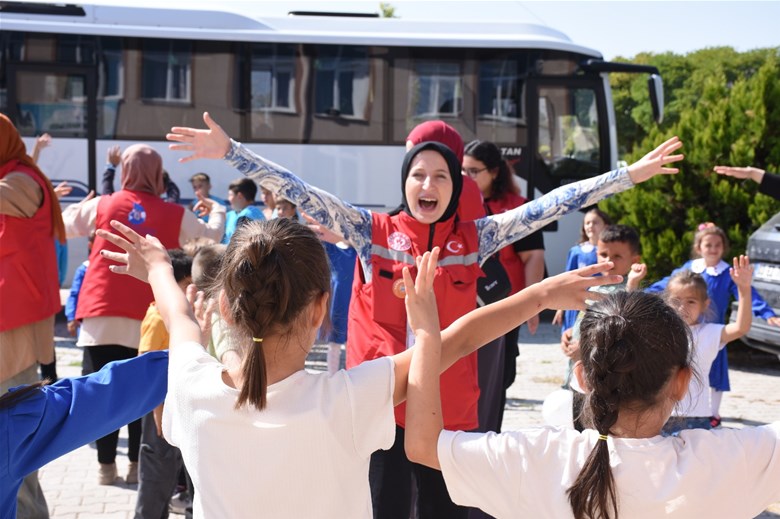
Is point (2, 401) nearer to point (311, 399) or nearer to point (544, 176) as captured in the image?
point (311, 399)

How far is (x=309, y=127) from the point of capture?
13195mm

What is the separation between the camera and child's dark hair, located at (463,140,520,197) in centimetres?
546

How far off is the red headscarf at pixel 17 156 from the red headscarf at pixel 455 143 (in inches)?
75.3

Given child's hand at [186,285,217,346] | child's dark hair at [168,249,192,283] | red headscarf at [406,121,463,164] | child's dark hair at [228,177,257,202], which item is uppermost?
red headscarf at [406,121,463,164]

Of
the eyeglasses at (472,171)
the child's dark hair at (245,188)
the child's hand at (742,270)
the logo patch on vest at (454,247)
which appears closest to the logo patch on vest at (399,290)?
the logo patch on vest at (454,247)

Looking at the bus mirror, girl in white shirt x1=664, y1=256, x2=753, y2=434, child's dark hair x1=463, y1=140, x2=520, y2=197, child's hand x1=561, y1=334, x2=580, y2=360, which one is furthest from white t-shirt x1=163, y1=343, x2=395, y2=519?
the bus mirror

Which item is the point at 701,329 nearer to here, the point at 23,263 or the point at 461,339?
the point at 461,339

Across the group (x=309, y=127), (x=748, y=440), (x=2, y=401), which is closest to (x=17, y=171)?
(x=2, y=401)

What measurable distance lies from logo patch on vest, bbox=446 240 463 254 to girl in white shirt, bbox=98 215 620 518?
1332 millimetres

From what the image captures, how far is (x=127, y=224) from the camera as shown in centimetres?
547

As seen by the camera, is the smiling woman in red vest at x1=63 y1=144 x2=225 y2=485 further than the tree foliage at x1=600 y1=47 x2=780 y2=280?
No

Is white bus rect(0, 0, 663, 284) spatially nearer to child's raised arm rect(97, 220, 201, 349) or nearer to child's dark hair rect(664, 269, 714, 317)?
child's dark hair rect(664, 269, 714, 317)

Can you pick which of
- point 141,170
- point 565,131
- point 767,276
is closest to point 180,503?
point 141,170

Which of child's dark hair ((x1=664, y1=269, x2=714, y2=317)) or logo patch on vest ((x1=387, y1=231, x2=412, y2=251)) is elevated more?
logo patch on vest ((x1=387, y1=231, x2=412, y2=251))
